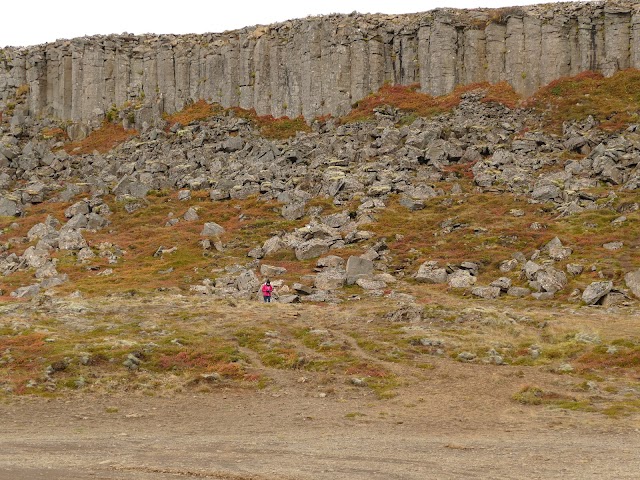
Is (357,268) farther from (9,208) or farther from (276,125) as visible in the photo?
(9,208)

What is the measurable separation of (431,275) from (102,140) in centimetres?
7933

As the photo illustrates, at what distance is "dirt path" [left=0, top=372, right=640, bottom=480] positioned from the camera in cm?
2200

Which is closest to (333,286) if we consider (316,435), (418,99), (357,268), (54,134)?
(357,268)

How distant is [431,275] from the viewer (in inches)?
2394

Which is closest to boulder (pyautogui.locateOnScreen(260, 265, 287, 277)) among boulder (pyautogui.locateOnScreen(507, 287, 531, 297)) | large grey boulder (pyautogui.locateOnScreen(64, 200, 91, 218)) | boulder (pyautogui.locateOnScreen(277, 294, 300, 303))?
boulder (pyautogui.locateOnScreen(277, 294, 300, 303))

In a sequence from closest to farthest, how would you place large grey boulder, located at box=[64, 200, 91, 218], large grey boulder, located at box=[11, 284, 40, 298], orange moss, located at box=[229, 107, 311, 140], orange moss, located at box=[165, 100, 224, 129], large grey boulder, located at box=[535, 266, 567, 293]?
large grey boulder, located at box=[535, 266, 567, 293]
large grey boulder, located at box=[11, 284, 40, 298]
large grey boulder, located at box=[64, 200, 91, 218]
orange moss, located at box=[229, 107, 311, 140]
orange moss, located at box=[165, 100, 224, 129]

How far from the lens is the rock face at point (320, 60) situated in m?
106

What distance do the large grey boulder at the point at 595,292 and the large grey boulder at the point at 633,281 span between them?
147cm

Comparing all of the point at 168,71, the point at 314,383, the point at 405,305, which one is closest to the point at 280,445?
the point at 314,383

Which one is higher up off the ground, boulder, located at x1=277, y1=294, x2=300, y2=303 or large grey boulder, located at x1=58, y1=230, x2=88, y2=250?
large grey boulder, located at x1=58, y1=230, x2=88, y2=250

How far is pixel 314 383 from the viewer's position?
37.1 metres

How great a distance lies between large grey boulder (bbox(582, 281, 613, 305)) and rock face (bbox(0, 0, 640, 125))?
200ft

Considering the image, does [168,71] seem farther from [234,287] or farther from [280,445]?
[280,445]

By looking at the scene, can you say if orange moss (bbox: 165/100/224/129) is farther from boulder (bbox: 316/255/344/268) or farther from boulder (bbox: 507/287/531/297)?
boulder (bbox: 507/287/531/297)
